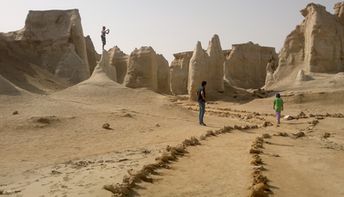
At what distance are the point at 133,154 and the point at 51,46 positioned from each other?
2708 centimetres

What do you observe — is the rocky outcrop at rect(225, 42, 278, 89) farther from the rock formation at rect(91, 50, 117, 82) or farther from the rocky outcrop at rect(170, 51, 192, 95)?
the rock formation at rect(91, 50, 117, 82)

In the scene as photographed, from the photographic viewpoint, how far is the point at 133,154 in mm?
9453

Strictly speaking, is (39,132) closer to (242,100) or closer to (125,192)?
(125,192)

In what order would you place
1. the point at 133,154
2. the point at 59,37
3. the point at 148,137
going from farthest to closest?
1. the point at 59,37
2. the point at 148,137
3. the point at 133,154

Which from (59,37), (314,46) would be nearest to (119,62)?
(59,37)

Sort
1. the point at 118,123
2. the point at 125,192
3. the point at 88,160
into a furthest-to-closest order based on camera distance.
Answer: the point at 118,123
the point at 88,160
the point at 125,192

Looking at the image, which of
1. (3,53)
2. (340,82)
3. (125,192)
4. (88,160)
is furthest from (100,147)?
(340,82)

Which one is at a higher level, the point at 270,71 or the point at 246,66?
the point at 246,66

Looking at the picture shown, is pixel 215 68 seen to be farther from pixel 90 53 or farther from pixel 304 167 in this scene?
pixel 304 167

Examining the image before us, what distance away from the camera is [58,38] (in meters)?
34.9

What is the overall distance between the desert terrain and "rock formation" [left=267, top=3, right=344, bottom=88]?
208 centimetres

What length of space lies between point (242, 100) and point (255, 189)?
26353 millimetres

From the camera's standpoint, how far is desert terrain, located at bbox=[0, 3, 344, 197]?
6988mm

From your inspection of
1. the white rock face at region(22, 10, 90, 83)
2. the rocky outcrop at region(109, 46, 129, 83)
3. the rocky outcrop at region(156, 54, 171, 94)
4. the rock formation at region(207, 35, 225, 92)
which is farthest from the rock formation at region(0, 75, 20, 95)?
the rocky outcrop at region(109, 46, 129, 83)
